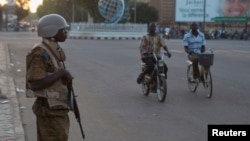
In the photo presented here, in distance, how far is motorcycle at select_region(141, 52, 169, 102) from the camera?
11.1 m

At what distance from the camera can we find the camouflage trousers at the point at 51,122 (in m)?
4.62

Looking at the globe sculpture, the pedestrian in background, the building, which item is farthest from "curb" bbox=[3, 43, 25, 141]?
the building

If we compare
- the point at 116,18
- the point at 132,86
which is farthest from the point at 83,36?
the point at 132,86

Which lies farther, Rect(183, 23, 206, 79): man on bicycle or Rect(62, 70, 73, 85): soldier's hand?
Rect(183, 23, 206, 79): man on bicycle

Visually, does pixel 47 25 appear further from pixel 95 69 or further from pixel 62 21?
pixel 95 69

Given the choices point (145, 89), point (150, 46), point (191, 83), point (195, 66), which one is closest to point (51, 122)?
point (150, 46)

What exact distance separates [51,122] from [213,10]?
82.4m

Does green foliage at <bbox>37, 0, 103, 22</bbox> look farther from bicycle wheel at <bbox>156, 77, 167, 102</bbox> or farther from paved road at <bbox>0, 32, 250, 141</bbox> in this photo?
bicycle wheel at <bbox>156, 77, 167, 102</bbox>

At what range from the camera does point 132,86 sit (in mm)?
14008

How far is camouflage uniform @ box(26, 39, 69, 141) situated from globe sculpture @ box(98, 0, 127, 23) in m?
52.8

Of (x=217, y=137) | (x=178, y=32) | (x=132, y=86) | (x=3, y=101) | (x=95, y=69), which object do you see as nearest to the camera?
(x=217, y=137)

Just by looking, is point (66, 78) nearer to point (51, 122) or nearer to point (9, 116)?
point (51, 122)

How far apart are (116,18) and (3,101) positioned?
161 ft

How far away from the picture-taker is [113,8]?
57.7 m
